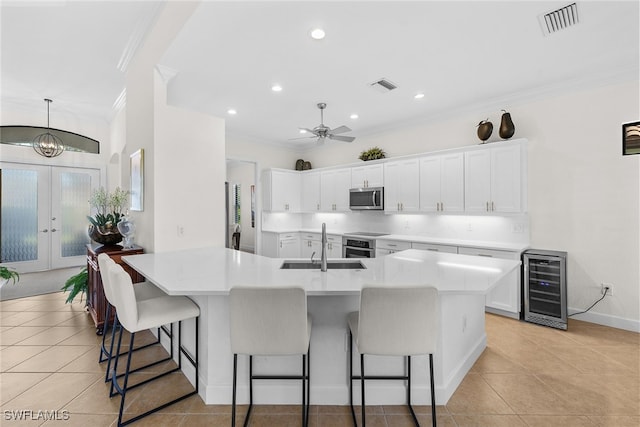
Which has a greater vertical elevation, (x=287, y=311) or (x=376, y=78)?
(x=376, y=78)

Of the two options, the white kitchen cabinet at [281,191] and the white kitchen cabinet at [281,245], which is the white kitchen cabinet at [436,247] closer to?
the white kitchen cabinet at [281,245]

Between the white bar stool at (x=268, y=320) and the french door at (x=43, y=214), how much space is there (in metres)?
6.44

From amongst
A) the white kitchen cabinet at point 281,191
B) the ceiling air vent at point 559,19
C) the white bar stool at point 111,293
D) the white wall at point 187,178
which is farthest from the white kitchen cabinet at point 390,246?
the white bar stool at point 111,293

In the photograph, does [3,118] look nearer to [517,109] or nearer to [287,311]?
[287,311]

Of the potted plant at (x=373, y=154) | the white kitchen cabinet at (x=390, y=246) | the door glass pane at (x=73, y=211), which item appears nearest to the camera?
the white kitchen cabinet at (x=390, y=246)

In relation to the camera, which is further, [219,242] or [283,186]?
[283,186]

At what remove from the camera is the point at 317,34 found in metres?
2.54

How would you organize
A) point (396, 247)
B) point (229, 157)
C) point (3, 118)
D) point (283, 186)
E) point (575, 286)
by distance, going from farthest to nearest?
point (283, 186) → point (229, 157) → point (3, 118) → point (396, 247) → point (575, 286)

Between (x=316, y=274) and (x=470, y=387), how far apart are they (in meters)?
1.46

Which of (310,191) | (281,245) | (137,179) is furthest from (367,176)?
(137,179)

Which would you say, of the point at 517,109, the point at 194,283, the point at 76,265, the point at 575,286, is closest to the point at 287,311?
the point at 194,283

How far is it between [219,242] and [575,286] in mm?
4379

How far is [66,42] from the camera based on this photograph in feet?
10.8

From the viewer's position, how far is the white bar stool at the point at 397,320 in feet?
4.90
